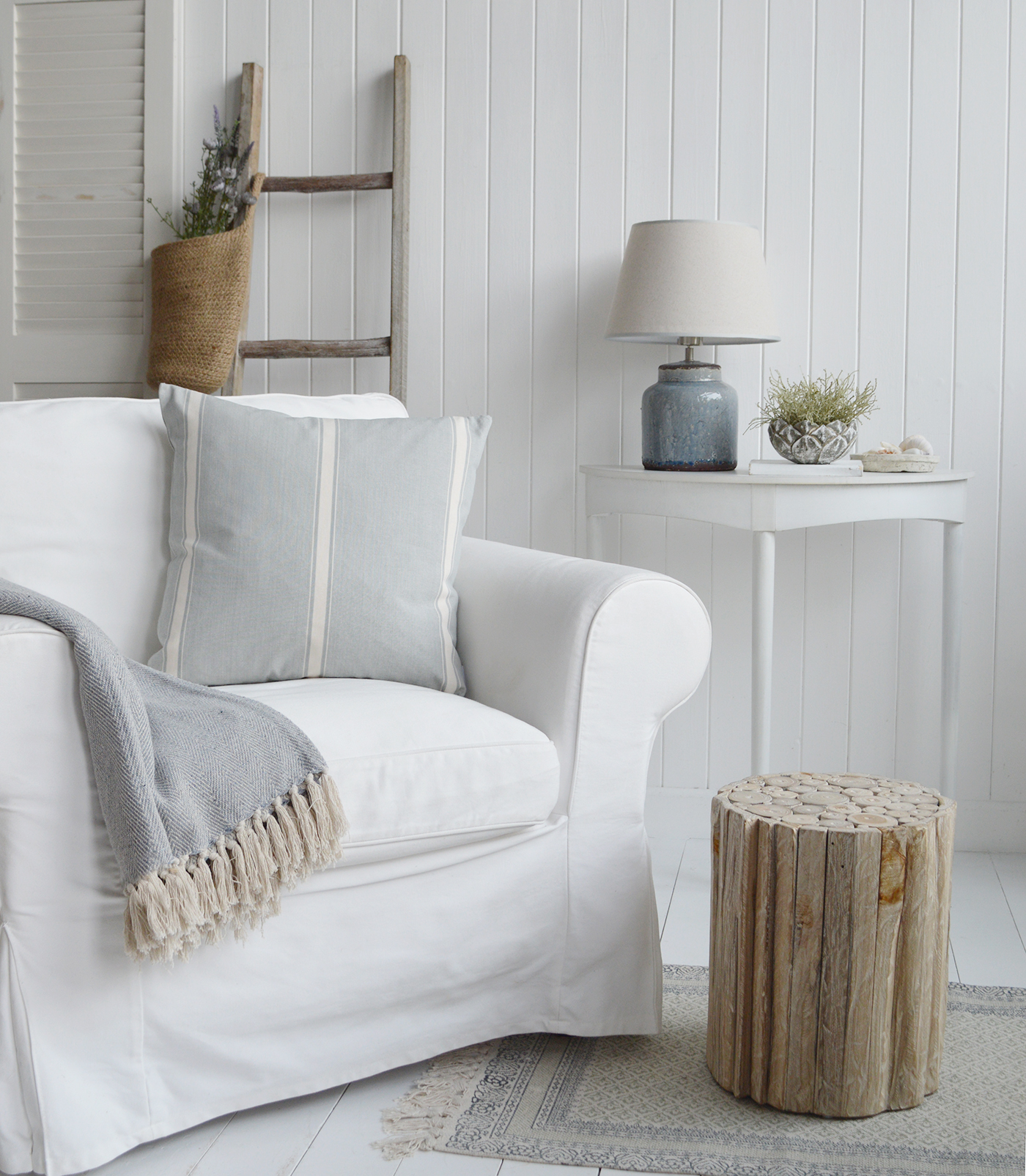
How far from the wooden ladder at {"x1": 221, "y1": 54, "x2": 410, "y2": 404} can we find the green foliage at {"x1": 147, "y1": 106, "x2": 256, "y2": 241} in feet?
0.08

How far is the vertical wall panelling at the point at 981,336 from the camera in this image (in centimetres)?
230

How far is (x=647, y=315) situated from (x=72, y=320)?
1.36m

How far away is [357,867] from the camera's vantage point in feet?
4.37

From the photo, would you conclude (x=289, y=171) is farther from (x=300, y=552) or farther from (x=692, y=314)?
(x=300, y=552)

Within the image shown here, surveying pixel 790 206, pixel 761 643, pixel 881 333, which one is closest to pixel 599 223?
pixel 790 206

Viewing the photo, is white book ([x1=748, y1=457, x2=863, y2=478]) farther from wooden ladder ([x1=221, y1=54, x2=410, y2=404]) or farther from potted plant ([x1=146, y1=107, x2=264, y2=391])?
potted plant ([x1=146, y1=107, x2=264, y2=391])

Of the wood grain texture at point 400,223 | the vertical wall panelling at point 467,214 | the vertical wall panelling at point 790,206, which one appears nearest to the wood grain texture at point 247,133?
the wood grain texture at point 400,223

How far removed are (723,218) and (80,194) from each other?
56.7 inches

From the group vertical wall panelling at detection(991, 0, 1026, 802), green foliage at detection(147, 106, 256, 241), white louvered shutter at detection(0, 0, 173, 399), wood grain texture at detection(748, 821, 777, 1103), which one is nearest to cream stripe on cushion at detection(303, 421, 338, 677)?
wood grain texture at detection(748, 821, 777, 1103)

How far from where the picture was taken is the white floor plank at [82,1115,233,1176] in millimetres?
1240

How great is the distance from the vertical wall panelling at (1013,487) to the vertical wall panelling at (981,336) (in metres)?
0.01

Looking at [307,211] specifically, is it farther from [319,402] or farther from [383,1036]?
[383,1036]

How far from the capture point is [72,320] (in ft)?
8.68

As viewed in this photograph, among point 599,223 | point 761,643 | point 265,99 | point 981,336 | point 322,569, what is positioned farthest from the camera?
point 265,99
